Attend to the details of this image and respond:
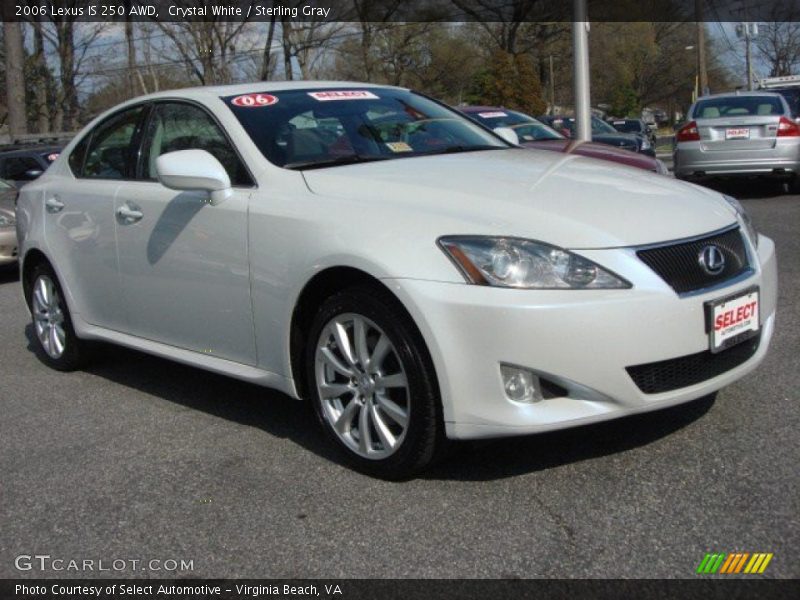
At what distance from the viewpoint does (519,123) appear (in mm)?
12469

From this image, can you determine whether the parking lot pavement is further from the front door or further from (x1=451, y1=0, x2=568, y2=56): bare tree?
(x1=451, y1=0, x2=568, y2=56): bare tree

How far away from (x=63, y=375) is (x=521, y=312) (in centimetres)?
351

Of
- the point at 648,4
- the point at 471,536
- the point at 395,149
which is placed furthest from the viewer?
the point at 648,4

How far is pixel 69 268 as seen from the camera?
539 cm

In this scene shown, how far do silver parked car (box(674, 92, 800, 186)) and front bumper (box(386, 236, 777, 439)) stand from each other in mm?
10109

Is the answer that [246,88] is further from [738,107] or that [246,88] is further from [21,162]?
[21,162]

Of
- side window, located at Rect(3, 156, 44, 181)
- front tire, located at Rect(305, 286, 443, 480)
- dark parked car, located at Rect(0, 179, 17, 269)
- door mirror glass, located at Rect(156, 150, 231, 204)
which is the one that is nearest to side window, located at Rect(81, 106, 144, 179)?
door mirror glass, located at Rect(156, 150, 231, 204)

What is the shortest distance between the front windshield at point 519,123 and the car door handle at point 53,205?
712 cm

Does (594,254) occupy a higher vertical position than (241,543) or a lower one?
higher

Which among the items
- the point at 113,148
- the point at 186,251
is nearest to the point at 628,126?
the point at 113,148

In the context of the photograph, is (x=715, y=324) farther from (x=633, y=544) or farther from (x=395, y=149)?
(x=395, y=149)

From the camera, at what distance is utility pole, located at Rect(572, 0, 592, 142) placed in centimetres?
1539

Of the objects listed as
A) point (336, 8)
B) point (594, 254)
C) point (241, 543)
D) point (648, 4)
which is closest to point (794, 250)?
point (594, 254)

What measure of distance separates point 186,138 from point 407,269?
1803mm
